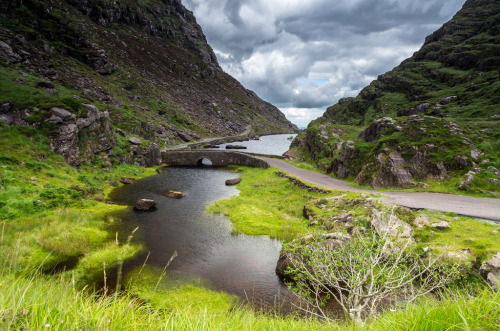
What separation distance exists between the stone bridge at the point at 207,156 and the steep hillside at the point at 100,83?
23.4 feet

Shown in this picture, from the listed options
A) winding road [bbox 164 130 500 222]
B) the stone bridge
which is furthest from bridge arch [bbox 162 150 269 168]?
winding road [bbox 164 130 500 222]

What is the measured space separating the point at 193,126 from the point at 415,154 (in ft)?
362

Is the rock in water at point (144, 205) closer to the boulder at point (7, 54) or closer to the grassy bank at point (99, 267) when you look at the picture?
the grassy bank at point (99, 267)

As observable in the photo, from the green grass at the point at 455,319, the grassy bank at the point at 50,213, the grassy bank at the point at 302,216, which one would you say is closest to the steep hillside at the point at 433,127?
the grassy bank at the point at 302,216

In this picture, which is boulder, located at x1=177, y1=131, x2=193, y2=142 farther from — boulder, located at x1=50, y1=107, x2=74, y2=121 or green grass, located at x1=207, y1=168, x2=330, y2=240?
green grass, located at x1=207, y1=168, x2=330, y2=240

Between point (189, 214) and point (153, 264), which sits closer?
point (153, 264)

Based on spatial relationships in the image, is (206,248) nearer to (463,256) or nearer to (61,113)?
(463,256)

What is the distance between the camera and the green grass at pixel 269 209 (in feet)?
81.5

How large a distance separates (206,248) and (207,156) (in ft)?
181

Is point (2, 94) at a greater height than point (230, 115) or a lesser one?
lesser

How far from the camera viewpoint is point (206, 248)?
2091 centimetres

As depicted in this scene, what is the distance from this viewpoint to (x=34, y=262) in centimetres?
1578

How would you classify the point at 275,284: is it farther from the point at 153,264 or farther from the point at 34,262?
the point at 34,262

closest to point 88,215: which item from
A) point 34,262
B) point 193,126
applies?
point 34,262
